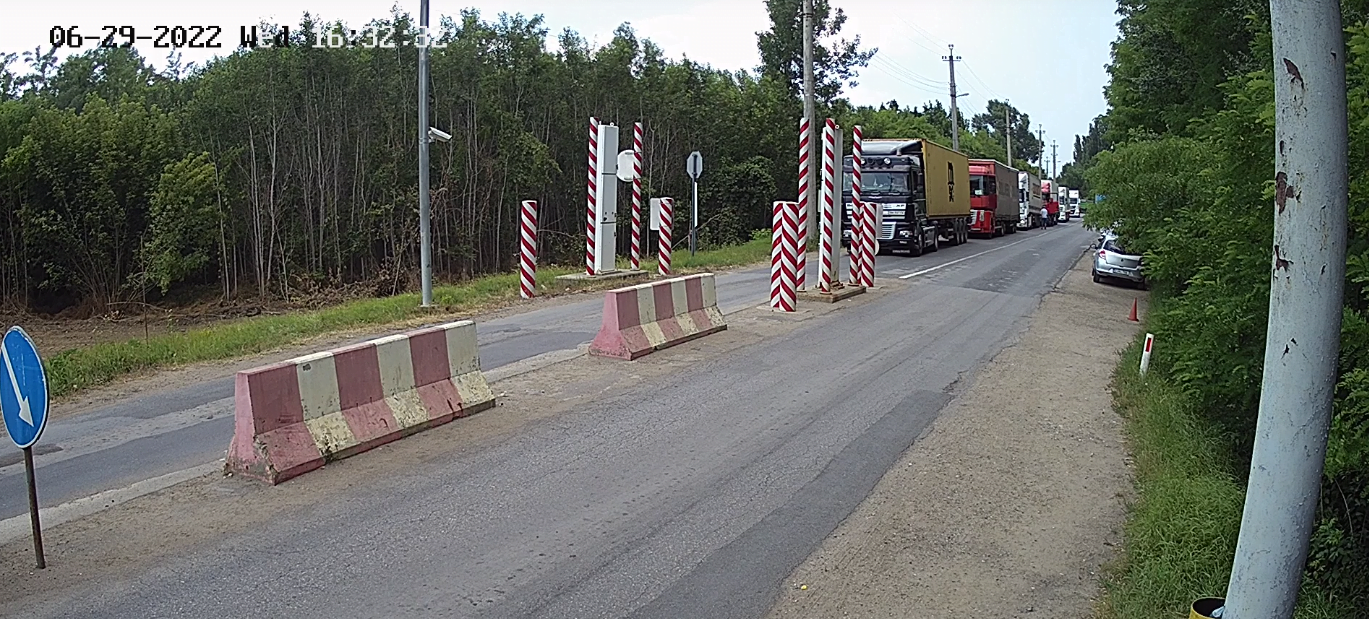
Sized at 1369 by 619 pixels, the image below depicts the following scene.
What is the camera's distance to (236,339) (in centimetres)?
1379

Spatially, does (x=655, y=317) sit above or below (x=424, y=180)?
below

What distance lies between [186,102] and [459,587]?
28189mm

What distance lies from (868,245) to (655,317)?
8595 millimetres

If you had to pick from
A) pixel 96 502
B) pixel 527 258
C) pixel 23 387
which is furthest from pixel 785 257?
pixel 23 387

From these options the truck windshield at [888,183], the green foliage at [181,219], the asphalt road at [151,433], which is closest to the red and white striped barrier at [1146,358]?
the asphalt road at [151,433]

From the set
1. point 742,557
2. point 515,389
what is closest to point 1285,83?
point 742,557

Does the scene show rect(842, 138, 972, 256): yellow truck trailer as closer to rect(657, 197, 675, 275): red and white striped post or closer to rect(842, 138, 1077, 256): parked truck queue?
rect(842, 138, 1077, 256): parked truck queue

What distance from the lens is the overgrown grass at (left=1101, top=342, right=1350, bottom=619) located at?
5.37 meters

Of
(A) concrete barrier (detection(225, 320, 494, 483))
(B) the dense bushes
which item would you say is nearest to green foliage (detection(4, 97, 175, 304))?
(A) concrete barrier (detection(225, 320, 494, 483))

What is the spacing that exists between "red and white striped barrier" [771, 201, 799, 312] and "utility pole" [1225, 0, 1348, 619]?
42.3ft

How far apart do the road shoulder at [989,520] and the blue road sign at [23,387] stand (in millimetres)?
3865

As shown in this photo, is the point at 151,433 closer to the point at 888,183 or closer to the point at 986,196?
the point at 888,183

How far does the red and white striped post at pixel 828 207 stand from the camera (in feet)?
59.4

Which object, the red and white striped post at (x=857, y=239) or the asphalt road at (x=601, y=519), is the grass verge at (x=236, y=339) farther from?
the red and white striped post at (x=857, y=239)
